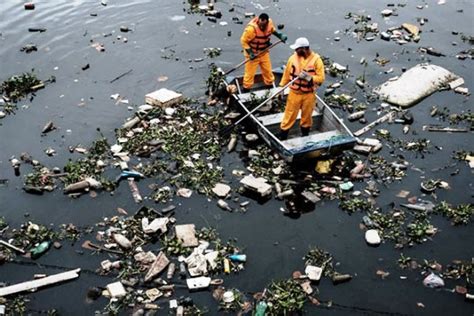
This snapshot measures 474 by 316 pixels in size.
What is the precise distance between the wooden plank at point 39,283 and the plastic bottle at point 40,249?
0.58 m

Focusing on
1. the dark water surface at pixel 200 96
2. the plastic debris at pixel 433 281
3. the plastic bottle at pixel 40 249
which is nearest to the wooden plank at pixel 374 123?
the dark water surface at pixel 200 96

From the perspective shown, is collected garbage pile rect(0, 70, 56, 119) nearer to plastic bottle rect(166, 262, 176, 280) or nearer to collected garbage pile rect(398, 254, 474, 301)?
plastic bottle rect(166, 262, 176, 280)

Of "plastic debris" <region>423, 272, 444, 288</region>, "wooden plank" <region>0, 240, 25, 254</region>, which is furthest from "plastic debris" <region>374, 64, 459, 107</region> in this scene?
"wooden plank" <region>0, 240, 25, 254</region>

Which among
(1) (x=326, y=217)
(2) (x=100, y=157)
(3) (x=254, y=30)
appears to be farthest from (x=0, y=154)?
(1) (x=326, y=217)

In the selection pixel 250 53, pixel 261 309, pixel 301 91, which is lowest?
pixel 261 309

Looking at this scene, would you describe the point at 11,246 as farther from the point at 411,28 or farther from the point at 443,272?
the point at 411,28

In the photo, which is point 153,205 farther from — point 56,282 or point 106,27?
point 106,27

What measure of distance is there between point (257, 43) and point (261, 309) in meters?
6.35

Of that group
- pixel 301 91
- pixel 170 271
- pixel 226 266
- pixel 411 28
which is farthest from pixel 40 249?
pixel 411 28

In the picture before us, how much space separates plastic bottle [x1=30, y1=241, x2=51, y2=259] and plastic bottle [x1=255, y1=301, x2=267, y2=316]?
3.87 meters

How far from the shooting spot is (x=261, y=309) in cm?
761

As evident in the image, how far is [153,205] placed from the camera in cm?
966

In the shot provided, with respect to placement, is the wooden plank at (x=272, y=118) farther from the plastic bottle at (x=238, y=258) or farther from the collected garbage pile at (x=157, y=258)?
the plastic bottle at (x=238, y=258)

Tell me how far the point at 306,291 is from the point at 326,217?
1.88m
